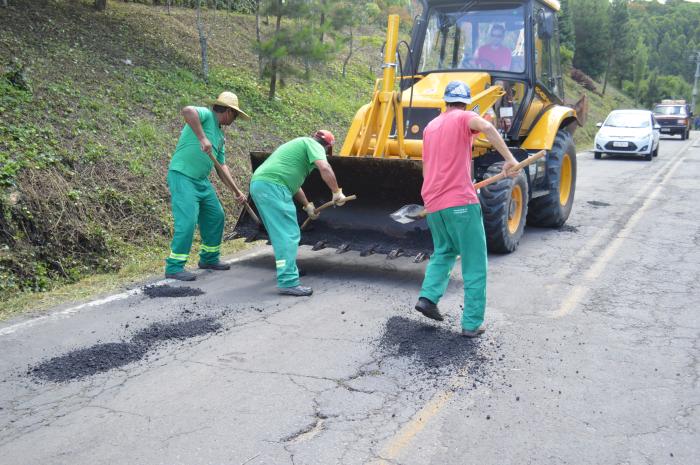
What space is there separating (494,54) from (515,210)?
2082 millimetres

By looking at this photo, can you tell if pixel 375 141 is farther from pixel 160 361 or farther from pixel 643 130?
pixel 643 130

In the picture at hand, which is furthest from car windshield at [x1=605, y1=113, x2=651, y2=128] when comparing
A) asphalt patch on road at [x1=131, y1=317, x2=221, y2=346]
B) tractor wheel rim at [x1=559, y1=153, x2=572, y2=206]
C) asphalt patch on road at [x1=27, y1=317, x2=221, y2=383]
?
asphalt patch on road at [x1=27, y1=317, x2=221, y2=383]

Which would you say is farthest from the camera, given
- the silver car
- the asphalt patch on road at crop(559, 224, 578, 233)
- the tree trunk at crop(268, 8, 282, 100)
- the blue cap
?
the silver car

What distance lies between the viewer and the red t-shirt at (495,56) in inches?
351

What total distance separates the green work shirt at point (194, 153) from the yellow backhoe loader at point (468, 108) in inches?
25.3

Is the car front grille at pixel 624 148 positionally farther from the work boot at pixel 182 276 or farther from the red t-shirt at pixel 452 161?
the red t-shirt at pixel 452 161

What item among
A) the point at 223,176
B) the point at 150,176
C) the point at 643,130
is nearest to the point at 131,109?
the point at 150,176

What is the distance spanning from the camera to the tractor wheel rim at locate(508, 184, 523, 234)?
327 inches

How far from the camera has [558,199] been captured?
954 centimetres

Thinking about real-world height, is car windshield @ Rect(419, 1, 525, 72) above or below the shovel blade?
above

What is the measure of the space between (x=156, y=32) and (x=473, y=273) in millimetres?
11889

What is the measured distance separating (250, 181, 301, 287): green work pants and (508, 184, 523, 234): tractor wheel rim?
2903 millimetres

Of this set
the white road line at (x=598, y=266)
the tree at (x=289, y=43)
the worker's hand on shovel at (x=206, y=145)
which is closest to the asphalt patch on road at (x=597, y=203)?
the white road line at (x=598, y=266)

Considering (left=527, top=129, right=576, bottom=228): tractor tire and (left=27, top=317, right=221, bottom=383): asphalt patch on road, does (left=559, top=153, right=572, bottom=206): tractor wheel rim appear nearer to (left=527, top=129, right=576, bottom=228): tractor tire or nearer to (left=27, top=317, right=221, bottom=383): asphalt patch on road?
(left=527, top=129, right=576, bottom=228): tractor tire
